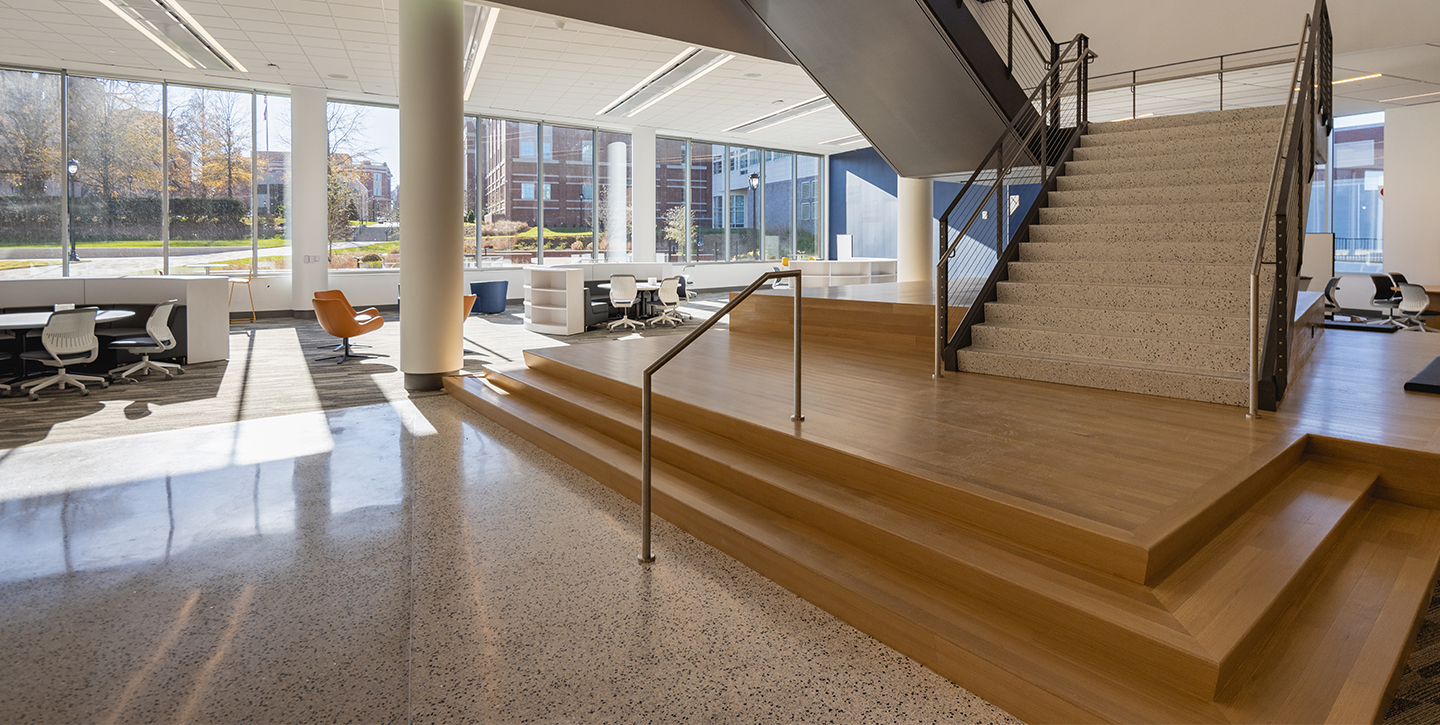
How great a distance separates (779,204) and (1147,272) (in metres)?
15.9

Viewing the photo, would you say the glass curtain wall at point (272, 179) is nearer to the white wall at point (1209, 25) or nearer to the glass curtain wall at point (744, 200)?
the glass curtain wall at point (744, 200)

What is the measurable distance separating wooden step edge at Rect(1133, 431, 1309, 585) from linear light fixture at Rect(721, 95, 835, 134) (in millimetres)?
10441

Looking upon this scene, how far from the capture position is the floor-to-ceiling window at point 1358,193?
1315 centimetres

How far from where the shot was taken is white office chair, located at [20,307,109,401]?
22.0 feet

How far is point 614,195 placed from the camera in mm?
16938

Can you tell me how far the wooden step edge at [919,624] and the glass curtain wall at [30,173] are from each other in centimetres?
1289

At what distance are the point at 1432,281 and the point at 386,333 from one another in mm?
16825

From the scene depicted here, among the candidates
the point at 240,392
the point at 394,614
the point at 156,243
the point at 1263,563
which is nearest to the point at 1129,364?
the point at 1263,563

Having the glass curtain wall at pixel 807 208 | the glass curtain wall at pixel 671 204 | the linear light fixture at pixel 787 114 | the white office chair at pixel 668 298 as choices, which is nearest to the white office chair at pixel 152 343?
the white office chair at pixel 668 298

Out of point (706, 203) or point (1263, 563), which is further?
point (706, 203)

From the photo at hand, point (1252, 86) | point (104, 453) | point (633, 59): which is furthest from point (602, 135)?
point (104, 453)

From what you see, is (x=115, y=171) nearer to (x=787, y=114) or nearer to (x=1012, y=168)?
(x=787, y=114)

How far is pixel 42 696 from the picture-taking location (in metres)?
2.19

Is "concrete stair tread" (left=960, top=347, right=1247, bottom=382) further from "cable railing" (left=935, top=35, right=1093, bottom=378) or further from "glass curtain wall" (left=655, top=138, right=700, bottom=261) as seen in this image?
"glass curtain wall" (left=655, top=138, right=700, bottom=261)
